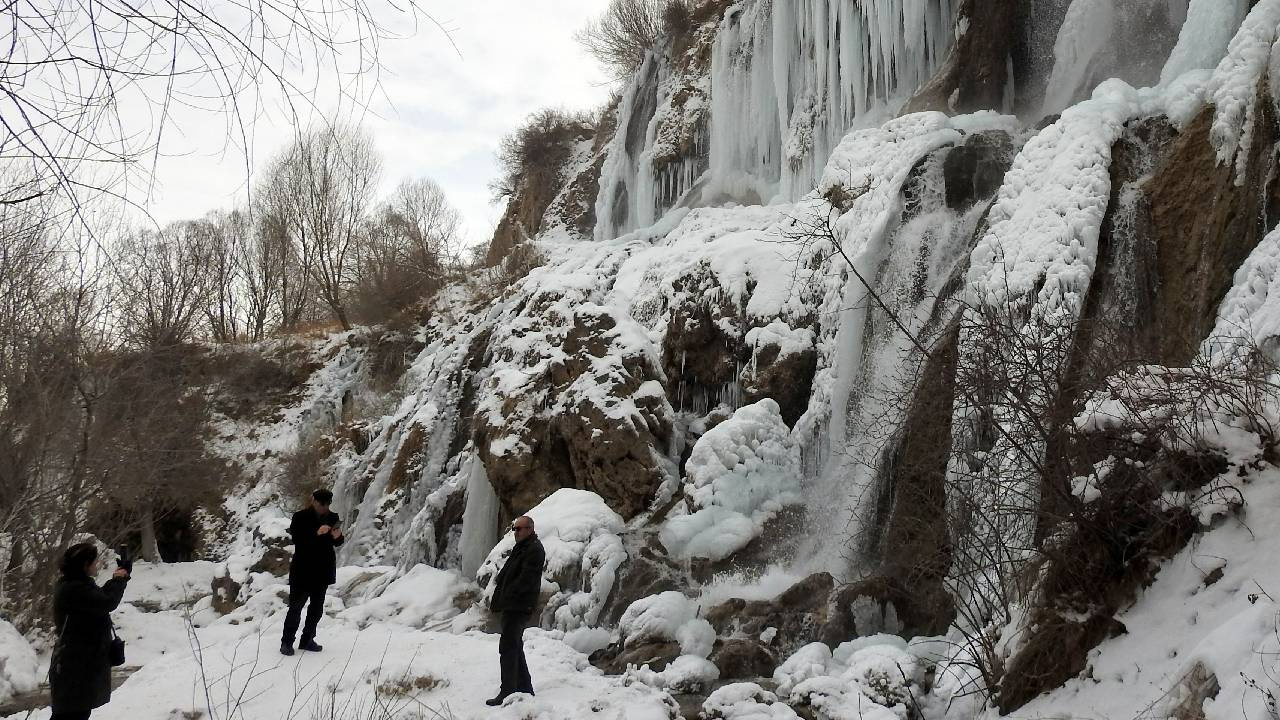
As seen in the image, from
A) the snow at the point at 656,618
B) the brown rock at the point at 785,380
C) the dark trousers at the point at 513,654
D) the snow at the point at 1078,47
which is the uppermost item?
the snow at the point at 1078,47

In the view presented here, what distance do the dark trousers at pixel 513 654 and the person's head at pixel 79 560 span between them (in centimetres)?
Answer: 216

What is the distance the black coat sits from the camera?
13.4ft

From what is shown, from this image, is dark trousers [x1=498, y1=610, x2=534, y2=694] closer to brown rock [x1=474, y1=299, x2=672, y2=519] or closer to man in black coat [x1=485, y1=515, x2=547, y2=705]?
man in black coat [x1=485, y1=515, x2=547, y2=705]

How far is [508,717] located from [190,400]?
16.6m

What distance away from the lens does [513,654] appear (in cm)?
517

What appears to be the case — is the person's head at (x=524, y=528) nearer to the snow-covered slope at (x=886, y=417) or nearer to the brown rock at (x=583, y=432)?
the snow-covered slope at (x=886, y=417)

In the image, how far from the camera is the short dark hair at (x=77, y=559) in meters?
4.18

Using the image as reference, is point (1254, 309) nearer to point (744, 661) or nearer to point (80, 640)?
point (744, 661)

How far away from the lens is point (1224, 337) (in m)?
5.41

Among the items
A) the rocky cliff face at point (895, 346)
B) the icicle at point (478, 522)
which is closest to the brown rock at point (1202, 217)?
the rocky cliff face at point (895, 346)

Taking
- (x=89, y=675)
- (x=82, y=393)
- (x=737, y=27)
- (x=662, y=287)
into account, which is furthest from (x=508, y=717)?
(x=737, y=27)

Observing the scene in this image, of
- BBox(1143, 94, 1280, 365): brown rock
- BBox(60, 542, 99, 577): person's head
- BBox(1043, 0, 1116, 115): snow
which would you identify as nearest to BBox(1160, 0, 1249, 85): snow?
BBox(1143, 94, 1280, 365): brown rock

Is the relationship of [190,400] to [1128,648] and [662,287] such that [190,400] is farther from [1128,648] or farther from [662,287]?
[1128,648]

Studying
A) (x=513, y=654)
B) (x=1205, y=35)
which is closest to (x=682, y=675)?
(x=513, y=654)
